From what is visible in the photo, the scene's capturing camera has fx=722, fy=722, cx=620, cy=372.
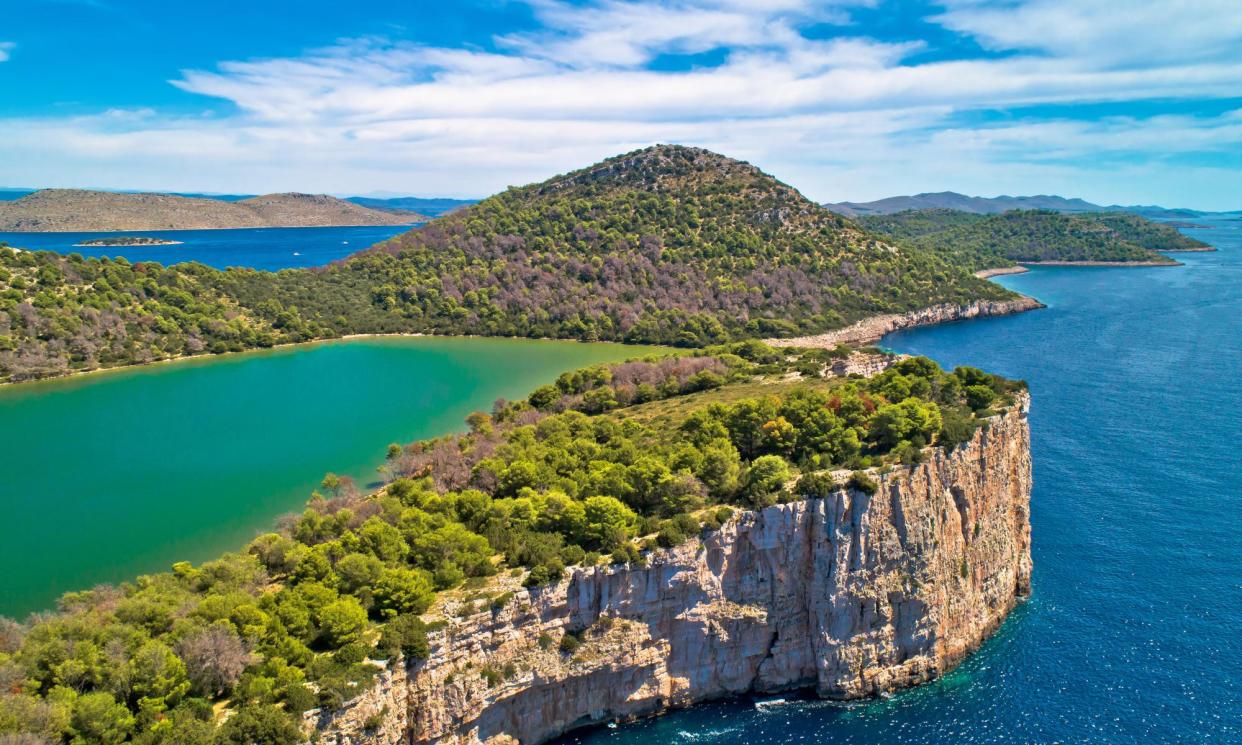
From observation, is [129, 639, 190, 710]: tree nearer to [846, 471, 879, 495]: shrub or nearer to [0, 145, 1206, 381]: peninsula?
[846, 471, 879, 495]: shrub

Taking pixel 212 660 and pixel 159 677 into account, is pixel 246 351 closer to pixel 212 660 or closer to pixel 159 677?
pixel 212 660

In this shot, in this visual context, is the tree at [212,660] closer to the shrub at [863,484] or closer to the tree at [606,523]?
the tree at [606,523]

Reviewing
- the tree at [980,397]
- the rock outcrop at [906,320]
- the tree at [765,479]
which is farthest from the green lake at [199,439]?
the tree at [980,397]

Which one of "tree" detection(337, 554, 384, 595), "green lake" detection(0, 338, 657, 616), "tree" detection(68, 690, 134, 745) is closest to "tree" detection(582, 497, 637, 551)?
"tree" detection(337, 554, 384, 595)

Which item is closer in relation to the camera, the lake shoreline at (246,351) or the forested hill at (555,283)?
the lake shoreline at (246,351)

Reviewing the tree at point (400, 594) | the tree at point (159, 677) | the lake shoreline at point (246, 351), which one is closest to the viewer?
the tree at point (159, 677)

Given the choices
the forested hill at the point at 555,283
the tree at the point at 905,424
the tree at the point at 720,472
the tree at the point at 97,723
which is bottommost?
the tree at the point at 97,723
